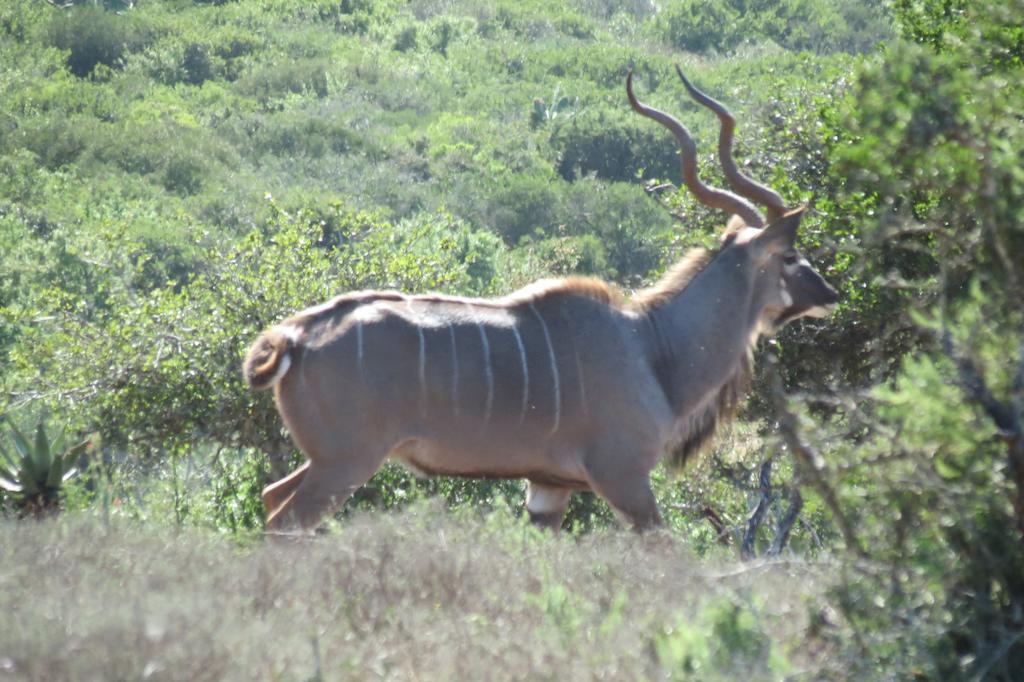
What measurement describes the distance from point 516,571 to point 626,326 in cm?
223

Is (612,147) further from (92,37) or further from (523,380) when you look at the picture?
(523,380)

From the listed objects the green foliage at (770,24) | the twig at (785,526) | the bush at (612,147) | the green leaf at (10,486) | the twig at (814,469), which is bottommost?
the green foliage at (770,24)

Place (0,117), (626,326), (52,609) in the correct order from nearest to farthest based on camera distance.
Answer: (52,609)
(626,326)
(0,117)

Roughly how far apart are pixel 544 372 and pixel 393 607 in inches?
87.7

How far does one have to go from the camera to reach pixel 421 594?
13.7 ft

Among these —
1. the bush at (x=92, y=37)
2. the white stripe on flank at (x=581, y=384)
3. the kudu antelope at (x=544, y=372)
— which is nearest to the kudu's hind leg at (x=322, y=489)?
the kudu antelope at (x=544, y=372)

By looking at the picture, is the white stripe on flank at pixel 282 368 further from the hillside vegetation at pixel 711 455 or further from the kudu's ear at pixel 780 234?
the kudu's ear at pixel 780 234

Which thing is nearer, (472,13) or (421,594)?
(421,594)

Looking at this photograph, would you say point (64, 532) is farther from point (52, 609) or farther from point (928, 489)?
point (928, 489)

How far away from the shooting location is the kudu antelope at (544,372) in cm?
583

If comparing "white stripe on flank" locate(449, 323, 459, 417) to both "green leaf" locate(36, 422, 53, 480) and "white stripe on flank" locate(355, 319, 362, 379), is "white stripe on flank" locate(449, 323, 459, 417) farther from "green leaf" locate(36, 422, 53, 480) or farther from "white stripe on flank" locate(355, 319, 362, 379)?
"green leaf" locate(36, 422, 53, 480)

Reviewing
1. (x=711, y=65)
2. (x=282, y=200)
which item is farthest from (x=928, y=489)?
(x=711, y=65)

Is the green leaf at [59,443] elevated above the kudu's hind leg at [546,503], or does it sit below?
below

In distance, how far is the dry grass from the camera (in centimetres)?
341
